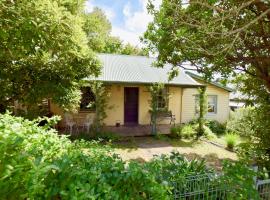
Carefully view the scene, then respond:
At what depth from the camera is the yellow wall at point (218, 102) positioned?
19.8 metres

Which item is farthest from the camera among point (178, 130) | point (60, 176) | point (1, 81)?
point (178, 130)

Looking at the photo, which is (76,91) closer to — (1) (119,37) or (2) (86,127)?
(2) (86,127)

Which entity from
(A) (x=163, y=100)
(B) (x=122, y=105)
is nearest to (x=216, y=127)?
(A) (x=163, y=100)

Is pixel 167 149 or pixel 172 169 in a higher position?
pixel 172 169

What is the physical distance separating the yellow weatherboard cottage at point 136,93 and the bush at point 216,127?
119 centimetres

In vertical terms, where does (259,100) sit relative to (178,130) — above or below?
above

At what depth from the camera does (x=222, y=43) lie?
591 centimetres

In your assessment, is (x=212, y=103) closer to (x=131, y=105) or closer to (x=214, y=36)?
(x=131, y=105)

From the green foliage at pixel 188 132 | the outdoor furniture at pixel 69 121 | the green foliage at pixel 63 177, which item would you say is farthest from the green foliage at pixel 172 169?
the green foliage at pixel 188 132

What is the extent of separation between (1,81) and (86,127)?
5.54 meters

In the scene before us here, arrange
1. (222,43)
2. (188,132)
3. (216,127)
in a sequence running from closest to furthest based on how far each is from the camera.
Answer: (222,43) < (188,132) < (216,127)

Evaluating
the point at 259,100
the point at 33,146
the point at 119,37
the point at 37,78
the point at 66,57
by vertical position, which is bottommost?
the point at 33,146

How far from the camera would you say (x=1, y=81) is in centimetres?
971

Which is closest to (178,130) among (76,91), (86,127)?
(86,127)
